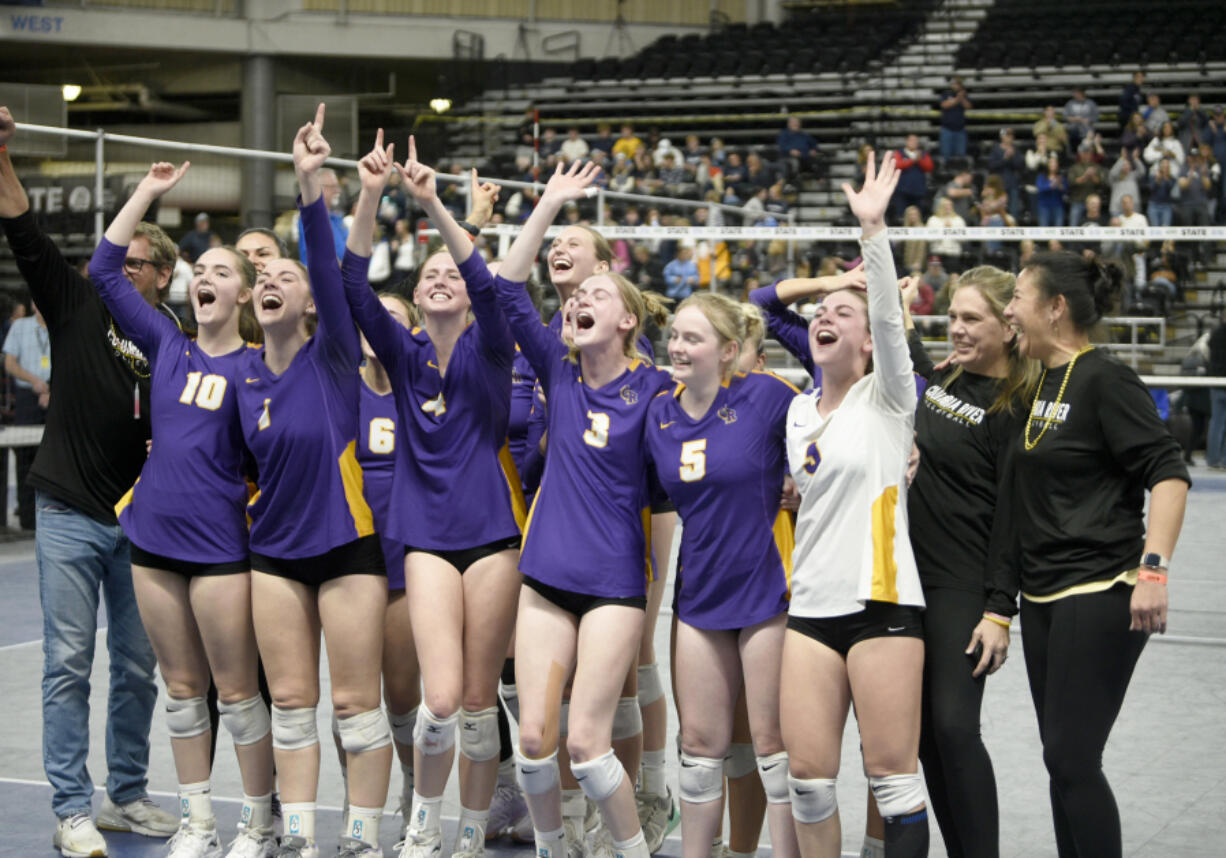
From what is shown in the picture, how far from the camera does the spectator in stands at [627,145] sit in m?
24.5

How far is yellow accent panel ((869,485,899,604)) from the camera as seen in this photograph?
395cm

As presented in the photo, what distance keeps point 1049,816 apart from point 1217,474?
12864 millimetres

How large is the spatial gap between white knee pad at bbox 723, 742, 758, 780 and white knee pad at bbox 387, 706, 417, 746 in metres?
1.16

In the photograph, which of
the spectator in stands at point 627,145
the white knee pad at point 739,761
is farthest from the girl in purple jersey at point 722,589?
the spectator in stands at point 627,145

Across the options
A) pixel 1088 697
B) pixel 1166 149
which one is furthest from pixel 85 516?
pixel 1166 149

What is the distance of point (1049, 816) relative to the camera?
5.30 metres

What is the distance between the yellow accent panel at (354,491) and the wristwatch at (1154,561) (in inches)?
93.9

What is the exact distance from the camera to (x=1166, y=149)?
2052 cm

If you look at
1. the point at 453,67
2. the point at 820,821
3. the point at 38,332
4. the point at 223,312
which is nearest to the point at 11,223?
the point at 223,312

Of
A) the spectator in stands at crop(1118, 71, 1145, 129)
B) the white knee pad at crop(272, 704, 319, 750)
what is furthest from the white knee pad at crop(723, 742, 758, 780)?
the spectator in stands at crop(1118, 71, 1145, 129)

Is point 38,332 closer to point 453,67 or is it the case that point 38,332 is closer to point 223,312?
point 223,312

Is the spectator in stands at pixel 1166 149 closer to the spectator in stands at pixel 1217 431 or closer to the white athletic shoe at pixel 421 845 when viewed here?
the spectator in stands at pixel 1217 431

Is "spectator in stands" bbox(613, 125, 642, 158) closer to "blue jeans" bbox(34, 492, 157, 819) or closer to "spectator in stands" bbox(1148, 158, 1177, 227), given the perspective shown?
"spectator in stands" bbox(1148, 158, 1177, 227)

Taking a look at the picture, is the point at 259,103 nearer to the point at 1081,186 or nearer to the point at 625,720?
the point at 1081,186
